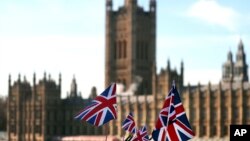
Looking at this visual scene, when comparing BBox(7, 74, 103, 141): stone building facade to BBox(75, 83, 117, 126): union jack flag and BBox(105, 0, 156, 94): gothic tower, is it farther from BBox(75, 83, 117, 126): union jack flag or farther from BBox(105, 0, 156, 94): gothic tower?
BBox(75, 83, 117, 126): union jack flag

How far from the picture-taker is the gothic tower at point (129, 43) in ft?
454

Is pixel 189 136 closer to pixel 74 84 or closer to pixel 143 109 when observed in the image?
pixel 143 109

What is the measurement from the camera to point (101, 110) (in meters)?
27.4

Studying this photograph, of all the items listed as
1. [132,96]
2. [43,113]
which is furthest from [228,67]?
[43,113]

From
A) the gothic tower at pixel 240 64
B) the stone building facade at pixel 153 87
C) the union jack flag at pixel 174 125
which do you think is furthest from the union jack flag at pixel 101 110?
the gothic tower at pixel 240 64

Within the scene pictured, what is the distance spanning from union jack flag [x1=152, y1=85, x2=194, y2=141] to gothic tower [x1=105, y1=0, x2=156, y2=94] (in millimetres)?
111648

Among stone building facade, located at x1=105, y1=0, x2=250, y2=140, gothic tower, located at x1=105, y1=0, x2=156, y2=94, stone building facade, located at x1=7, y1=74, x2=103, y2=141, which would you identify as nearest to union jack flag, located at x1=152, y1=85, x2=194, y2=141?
stone building facade, located at x1=105, y1=0, x2=250, y2=140

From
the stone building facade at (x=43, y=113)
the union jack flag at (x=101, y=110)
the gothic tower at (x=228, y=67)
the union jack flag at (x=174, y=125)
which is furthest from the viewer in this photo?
the gothic tower at (x=228, y=67)

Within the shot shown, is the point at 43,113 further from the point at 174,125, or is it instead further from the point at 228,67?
the point at 174,125

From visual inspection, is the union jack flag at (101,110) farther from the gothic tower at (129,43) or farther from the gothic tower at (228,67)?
the gothic tower at (228,67)

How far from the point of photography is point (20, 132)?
123875 mm

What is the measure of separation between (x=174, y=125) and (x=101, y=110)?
515cm

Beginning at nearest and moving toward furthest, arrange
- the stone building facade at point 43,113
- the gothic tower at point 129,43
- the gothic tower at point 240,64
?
the stone building facade at point 43,113, the gothic tower at point 129,43, the gothic tower at point 240,64

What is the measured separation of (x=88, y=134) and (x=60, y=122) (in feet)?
21.3
